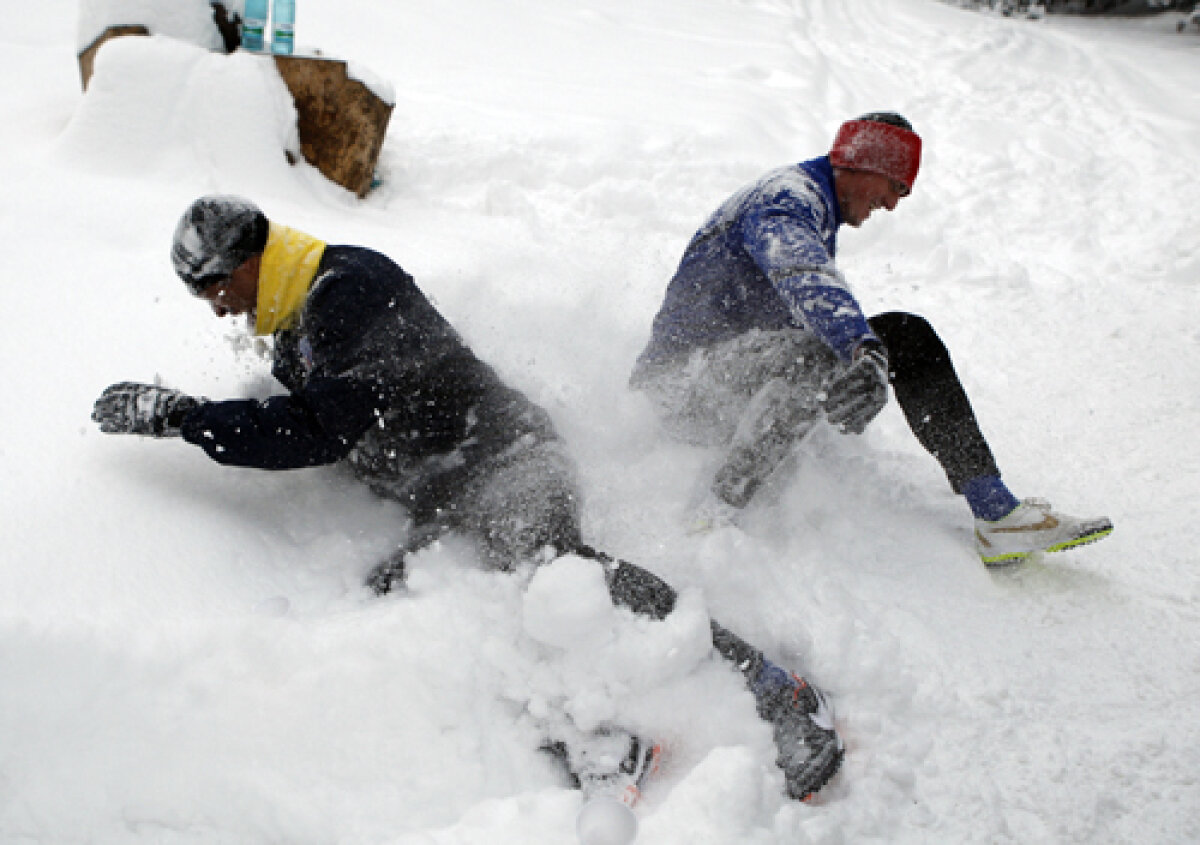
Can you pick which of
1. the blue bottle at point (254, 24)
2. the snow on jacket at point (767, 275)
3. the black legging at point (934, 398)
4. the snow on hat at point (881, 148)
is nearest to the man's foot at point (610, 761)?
the snow on jacket at point (767, 275)

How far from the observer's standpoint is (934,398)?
2.28m

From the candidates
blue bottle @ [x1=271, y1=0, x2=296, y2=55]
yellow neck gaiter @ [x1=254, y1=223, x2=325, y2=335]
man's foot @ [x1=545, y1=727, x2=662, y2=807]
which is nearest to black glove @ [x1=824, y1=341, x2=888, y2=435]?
man's foot @ [x1=545, y1=727, x2=662, y2=807]

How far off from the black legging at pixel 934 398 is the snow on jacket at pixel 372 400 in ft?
3.62

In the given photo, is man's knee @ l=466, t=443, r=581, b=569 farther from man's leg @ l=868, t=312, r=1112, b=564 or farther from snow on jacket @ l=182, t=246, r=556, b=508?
man's leg @ l=868, t=312, r=1112, b=564

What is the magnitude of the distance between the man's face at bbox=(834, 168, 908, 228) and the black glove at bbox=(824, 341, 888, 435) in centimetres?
67

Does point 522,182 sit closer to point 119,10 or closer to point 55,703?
point 119,10

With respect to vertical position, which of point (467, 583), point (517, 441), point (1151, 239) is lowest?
point (467, 583)

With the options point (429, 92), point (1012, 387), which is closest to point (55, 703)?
point (1012, 387)

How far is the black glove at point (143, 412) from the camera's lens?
1.88 metres

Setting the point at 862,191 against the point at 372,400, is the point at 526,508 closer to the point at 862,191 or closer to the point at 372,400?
the point at 372,400

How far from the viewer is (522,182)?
4734mm

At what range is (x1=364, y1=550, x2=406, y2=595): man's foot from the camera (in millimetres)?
1883

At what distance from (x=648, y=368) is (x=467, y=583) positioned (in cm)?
102

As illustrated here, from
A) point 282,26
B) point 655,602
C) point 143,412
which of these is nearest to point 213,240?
point 143,412
